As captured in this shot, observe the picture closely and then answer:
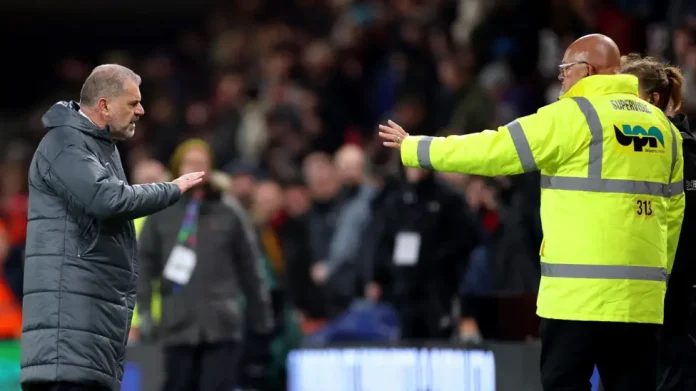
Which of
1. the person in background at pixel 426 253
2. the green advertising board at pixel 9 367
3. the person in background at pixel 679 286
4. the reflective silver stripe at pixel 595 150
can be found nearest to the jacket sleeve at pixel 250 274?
the person in background at pixel 426 253

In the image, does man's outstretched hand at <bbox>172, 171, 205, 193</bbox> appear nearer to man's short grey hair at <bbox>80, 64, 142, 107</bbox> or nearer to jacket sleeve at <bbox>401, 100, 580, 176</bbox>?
man's short grey hair at <bbox>80, 64, 142, 107</bbox>

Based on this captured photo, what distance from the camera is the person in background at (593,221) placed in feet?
20.4

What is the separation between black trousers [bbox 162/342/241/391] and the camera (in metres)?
9.65

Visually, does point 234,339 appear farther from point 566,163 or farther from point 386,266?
point 566,163

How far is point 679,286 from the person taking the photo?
23.1 ft

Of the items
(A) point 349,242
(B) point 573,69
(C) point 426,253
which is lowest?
(C) point 426,253

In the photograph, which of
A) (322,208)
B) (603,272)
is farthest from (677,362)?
(322,208)

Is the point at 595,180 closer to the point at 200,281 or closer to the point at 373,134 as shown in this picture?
the point at 200,281

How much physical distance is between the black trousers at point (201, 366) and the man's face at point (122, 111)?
3395 millimetres

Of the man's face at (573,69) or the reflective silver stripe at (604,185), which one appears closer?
the reflective silver stripe at (604,185)

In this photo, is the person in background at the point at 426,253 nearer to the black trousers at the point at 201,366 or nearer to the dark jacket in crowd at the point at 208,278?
the dark jacket in crowd at the point at 208,278

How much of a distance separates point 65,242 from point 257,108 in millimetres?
10239

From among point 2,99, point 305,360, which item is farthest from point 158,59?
point 305,360

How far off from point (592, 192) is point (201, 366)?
434 centimetres
